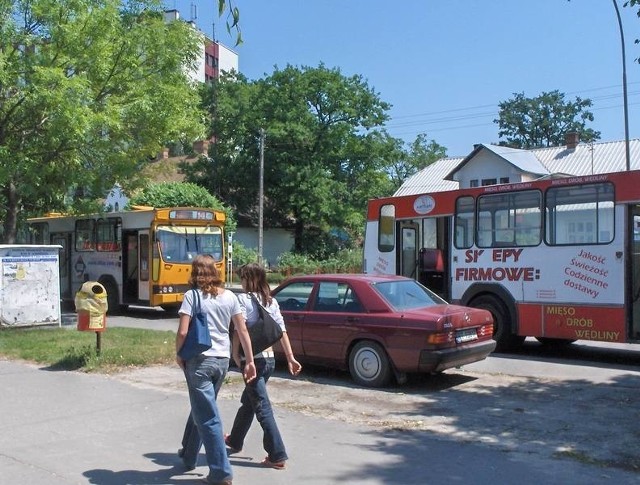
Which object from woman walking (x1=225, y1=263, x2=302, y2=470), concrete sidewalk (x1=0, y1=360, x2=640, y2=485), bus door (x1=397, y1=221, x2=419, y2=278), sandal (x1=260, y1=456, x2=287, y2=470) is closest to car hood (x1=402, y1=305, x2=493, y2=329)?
concrete sidewalk (x1=0, y1=360, x2=640, y2=485)

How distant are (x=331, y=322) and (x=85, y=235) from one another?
13814mm

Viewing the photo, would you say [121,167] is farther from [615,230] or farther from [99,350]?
[615,230]

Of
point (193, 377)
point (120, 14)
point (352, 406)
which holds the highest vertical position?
point (120, 14)

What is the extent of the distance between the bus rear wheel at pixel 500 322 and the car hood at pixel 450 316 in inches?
118

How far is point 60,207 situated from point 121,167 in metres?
2.82

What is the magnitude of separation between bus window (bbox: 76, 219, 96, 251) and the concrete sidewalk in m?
13.2

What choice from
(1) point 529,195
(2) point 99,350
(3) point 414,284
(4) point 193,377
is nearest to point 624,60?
(1) point 529,195

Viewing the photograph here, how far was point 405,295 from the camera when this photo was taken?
388 inches

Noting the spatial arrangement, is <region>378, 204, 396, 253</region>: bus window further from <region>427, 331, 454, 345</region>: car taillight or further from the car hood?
<region>427, 331, 454, 345</region>: car taillight

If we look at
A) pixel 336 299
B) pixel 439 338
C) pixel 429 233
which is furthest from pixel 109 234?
pixel 439 338

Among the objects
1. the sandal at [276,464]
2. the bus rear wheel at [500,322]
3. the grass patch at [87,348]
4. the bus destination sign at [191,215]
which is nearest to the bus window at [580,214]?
the bus rear wheel at [500,322]

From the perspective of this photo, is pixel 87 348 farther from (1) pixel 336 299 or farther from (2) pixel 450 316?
(2) pixel 450 316

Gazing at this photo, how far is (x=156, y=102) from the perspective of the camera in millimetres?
17625

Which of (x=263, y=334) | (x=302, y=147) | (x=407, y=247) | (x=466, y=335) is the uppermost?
(x=302, y=147)
